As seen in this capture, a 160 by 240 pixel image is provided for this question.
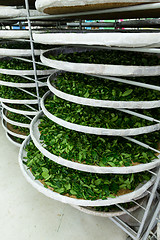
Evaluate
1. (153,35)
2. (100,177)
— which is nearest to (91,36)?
(153,35)

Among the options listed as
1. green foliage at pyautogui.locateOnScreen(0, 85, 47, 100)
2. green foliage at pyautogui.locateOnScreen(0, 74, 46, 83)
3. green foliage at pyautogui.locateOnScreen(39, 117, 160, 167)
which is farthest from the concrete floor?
green foliage at pyautogui.locateOnScreen(0, 74, 46, 83)

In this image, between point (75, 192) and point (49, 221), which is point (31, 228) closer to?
point (49, 221)

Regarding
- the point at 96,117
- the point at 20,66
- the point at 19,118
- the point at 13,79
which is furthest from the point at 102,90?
the point at 19,118

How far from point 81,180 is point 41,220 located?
98cm

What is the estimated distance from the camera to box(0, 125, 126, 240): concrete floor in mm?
1921

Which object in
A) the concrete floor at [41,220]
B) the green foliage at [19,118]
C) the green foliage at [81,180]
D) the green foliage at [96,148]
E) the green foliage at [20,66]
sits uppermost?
the green foliage at [20,66]

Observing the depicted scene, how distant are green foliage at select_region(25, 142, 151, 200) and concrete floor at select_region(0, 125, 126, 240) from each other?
0.83 meters

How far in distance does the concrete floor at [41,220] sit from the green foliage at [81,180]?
0.83 metres

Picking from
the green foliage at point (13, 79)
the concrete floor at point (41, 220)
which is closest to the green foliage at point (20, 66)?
the green foliage at point (13, 79)

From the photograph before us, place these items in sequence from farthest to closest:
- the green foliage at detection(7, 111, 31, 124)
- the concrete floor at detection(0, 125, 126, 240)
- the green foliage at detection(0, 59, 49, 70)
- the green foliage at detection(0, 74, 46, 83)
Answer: the green foliage at detection(7, 111, 31, 124)
the green foliage at detection(0, 74, 46, 83)
the green foliage at detection(0, 59, 49, 70)
the concrete floor at detection(0, 125, 126, 240)

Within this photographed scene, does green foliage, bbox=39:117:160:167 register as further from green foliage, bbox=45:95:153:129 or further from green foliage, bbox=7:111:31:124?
green foliage, bbox=7:111:31:124

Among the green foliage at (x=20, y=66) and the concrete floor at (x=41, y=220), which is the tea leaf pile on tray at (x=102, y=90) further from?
the concrete floor at (x=41, y=220)

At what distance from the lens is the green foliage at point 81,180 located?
1.39 metres

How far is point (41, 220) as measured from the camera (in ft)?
6.75
